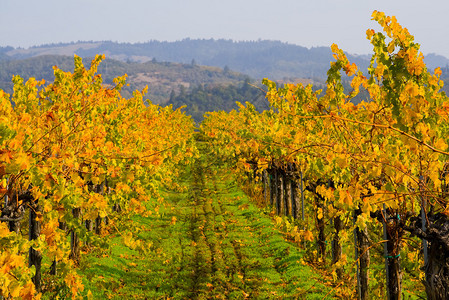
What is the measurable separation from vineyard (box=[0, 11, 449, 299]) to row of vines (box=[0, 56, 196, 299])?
40 mm

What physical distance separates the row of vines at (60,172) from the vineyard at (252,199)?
4 centimetres

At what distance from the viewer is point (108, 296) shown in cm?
1194

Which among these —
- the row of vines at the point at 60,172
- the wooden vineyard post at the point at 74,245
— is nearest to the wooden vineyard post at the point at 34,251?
the row of vines at the point at 60,172

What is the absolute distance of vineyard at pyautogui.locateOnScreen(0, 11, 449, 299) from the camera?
13.3 ft

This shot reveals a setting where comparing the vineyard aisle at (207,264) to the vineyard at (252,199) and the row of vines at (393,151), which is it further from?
the row of vines at (393,151)

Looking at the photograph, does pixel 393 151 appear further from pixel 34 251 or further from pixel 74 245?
pixel 74 245

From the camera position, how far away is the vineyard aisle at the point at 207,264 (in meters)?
12.6

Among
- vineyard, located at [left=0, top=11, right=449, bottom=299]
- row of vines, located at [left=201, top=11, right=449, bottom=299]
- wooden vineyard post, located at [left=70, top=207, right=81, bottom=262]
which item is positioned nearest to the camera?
row of vines, located at [left=201, top=11, right=449, bottom=299]

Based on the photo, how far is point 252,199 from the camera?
28328 mm

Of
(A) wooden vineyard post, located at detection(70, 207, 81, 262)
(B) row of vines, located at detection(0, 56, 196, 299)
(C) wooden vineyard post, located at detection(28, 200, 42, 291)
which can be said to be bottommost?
(A) wooden vineyard post, located at detection(70, 207, 81, 262)

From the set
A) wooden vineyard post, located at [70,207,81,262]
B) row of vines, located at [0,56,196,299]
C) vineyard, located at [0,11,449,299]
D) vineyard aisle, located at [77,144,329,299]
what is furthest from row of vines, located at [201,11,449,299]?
wooden vineyard post, located at [70,207,81,262]

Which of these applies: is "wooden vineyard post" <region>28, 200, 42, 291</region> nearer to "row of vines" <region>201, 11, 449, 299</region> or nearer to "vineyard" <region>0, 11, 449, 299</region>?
"vineyard" <region>0, 11, 449, 299</region>

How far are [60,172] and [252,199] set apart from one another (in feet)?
76.1

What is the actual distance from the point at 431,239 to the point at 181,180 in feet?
108
